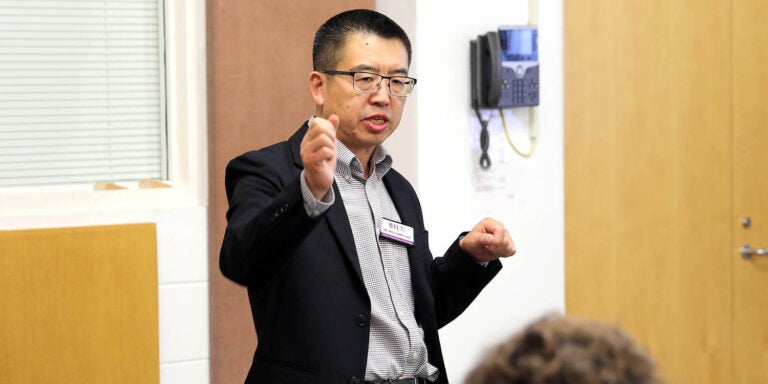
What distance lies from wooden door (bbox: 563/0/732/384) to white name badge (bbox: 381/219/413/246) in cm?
157

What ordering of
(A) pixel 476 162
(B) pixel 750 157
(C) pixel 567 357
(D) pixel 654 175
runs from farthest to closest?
(B) pixel 750 157, (D) pixel 654 175, (A) pixel 476 162, (C) pixel 567 357

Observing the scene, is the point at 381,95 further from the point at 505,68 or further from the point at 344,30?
the point at 505,68

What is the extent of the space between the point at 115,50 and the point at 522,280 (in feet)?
5.21

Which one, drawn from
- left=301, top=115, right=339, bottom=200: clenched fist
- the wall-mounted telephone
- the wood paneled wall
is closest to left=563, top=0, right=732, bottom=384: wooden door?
the wall-mounted telephone

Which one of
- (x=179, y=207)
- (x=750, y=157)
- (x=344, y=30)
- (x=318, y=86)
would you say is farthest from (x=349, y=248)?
(x=750, y=157)

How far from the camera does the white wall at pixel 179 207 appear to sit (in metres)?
2.84

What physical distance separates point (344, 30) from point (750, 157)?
7.71 feet

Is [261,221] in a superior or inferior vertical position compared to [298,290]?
superior

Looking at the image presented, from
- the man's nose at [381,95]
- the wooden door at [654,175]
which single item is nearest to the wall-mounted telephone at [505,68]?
the wooden door at [654,175]

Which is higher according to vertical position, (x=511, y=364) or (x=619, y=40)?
(x=619, y=40)

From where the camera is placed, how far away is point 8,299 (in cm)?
268

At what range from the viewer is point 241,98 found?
9.59 ft

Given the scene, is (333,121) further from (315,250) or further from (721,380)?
(721,380)

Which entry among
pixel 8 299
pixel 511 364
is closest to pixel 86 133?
pixel 8 299
